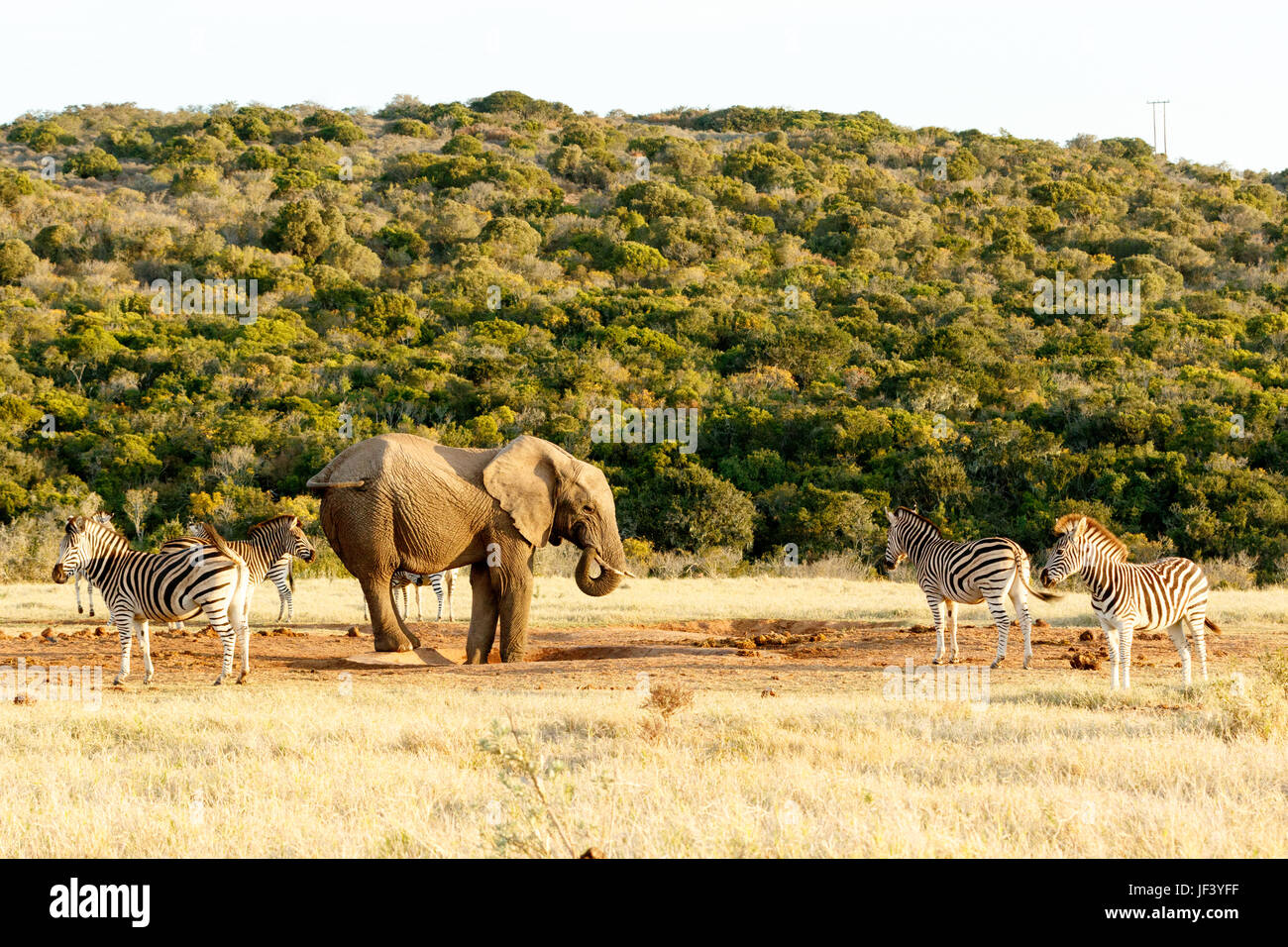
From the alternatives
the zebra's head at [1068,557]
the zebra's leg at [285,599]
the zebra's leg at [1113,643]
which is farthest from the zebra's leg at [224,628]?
the zebra's leg at [1113,643]

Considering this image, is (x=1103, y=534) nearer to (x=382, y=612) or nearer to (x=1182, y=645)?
(x=1182, y=645)

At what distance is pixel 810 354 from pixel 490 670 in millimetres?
30390

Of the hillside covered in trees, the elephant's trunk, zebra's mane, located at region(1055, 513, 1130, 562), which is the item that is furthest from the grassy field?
the hillside covered in trees

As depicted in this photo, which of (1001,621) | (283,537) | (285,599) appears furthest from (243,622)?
(1001,621)

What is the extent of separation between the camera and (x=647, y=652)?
1579 cm

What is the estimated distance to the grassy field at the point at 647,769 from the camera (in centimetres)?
593

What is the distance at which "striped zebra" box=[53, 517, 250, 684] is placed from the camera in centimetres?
1246

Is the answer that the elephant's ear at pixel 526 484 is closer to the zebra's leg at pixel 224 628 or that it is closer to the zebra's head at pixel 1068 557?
the zebra's leg at pixel 224 628

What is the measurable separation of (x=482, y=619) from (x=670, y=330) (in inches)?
1217

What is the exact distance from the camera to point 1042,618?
1878 centimetres

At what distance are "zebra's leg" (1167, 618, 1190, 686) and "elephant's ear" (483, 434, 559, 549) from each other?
7.39 metres

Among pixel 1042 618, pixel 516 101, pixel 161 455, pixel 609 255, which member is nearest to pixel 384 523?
pixel 1042 618

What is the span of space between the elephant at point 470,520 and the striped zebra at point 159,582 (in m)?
1.80

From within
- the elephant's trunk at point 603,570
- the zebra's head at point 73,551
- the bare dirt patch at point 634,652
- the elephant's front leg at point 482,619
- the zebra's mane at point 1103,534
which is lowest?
the bare dirt patch at point 634,652
